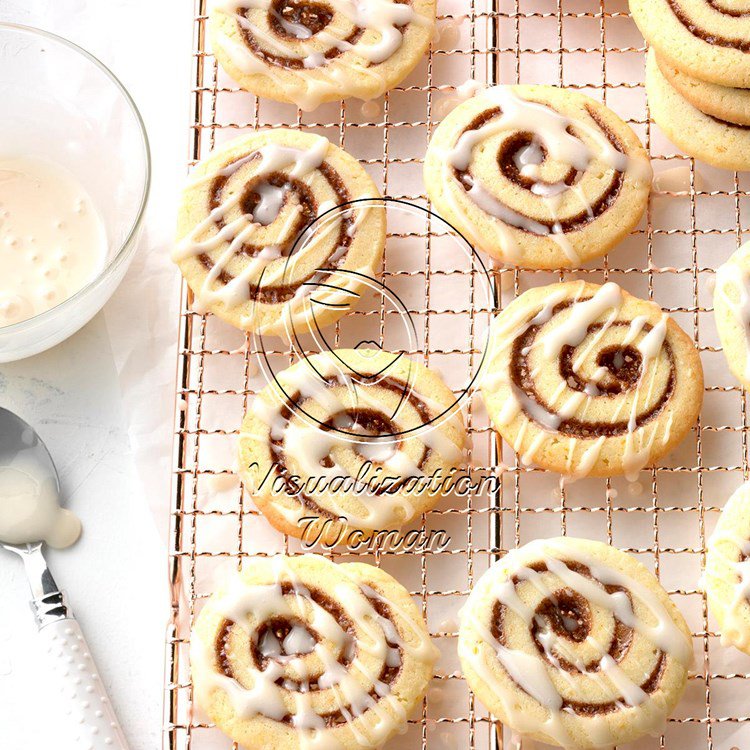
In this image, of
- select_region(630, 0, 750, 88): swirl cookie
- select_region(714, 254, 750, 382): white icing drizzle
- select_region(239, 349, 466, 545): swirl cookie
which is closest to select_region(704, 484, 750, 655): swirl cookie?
select_region(714, 254, 750, 382): white icing drizzle

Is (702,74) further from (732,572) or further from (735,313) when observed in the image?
(732,572)

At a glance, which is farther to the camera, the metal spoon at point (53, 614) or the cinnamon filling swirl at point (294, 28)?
the cinnamon filling swirl at point (294, 28)

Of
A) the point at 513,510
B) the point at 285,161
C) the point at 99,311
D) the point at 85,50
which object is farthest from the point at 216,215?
the point at 513,510

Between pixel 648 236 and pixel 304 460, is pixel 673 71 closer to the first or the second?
pixel 648 236

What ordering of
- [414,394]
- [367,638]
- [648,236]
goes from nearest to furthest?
[367,638] < [414,394] < [648,236]

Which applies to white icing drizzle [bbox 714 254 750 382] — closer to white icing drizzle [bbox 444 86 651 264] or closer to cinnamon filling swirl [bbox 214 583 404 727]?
white icing drizzle [bbox 444 86 651 264]

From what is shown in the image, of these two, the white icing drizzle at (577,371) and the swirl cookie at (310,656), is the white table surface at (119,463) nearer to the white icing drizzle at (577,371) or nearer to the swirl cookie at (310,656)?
the swirl cookie at (310,656)

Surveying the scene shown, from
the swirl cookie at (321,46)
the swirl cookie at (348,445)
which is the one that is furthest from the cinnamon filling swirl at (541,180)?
the swirl cookie at (348,445)
